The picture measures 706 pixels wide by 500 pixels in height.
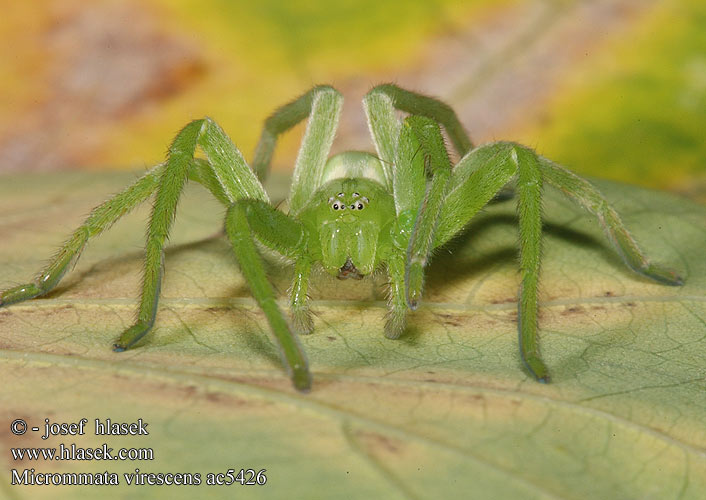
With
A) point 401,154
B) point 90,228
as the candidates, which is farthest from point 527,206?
point 90,228

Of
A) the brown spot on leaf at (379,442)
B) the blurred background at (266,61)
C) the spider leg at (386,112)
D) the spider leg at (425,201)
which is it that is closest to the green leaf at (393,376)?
the brown spot on leaf at (379,442)

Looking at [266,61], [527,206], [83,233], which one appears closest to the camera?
[527,206]

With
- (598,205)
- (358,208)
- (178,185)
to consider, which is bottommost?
(598,205)

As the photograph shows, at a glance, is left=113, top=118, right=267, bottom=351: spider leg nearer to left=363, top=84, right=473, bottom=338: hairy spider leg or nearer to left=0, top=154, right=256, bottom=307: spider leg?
left=0, top=154, right=256, bottom=307: spider leg

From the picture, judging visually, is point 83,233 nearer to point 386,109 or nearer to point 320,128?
point 320,128

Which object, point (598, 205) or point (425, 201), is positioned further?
point (598, 205)

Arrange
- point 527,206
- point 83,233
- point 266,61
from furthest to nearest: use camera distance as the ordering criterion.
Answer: point 266,61
point 83,233
point 527,206

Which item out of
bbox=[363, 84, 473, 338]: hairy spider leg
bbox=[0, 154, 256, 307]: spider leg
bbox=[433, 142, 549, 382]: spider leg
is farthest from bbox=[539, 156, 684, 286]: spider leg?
bbox=[0, 154, 256, 307]: spider leg

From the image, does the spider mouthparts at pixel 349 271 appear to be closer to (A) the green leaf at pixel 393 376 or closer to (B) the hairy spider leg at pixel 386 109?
(A) the green leaf at pixel 393 376
